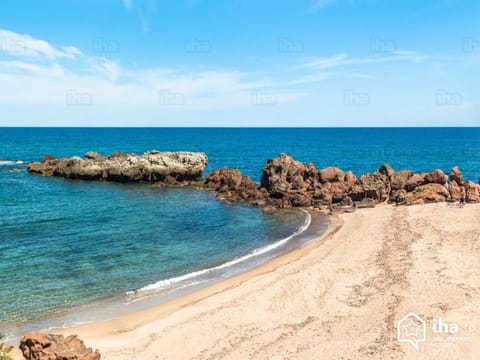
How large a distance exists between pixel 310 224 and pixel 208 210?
1138cm

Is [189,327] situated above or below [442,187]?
below

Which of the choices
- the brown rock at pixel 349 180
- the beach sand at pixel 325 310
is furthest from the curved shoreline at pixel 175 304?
the brown rock at pixel 349 180

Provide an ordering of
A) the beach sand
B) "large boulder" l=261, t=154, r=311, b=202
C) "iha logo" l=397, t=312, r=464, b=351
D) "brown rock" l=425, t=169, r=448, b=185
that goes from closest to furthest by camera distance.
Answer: "iha logo" l=397, t=312, r=464, b=351, the beach sand, "brown rock" l=425, t=169, r=448, b=185, "large boulder" l=261, t=154, r=311, b=202

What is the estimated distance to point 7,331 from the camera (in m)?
17.5

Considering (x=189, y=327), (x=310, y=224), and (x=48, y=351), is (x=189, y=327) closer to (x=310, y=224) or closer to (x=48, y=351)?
(x=48, y=351)

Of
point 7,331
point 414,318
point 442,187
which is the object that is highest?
point 442,187

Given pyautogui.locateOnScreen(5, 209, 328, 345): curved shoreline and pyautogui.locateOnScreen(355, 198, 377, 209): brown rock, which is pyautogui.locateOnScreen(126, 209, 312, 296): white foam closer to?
pyautogui.locateOnScreen(5, 209, 328, 345): curved shoreline

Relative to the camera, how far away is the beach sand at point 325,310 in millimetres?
14531

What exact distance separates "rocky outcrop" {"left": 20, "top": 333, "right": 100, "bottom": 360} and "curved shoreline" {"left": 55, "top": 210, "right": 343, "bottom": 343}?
2177 mm

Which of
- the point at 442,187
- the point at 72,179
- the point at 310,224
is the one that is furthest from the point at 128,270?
the point at 72,179

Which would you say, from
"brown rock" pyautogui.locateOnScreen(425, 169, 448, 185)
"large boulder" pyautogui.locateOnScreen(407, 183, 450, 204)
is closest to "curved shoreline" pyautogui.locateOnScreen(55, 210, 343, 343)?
"large boulder" pyautogui.locateOnScreen(407, 183, 450, 204)

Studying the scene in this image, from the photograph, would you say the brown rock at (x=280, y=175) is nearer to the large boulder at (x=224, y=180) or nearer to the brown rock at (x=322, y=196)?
the brown rock at (x=322, y=196)

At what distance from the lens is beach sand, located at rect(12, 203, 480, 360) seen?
572 inches

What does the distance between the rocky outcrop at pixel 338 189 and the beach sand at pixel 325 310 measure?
45.4 ft
